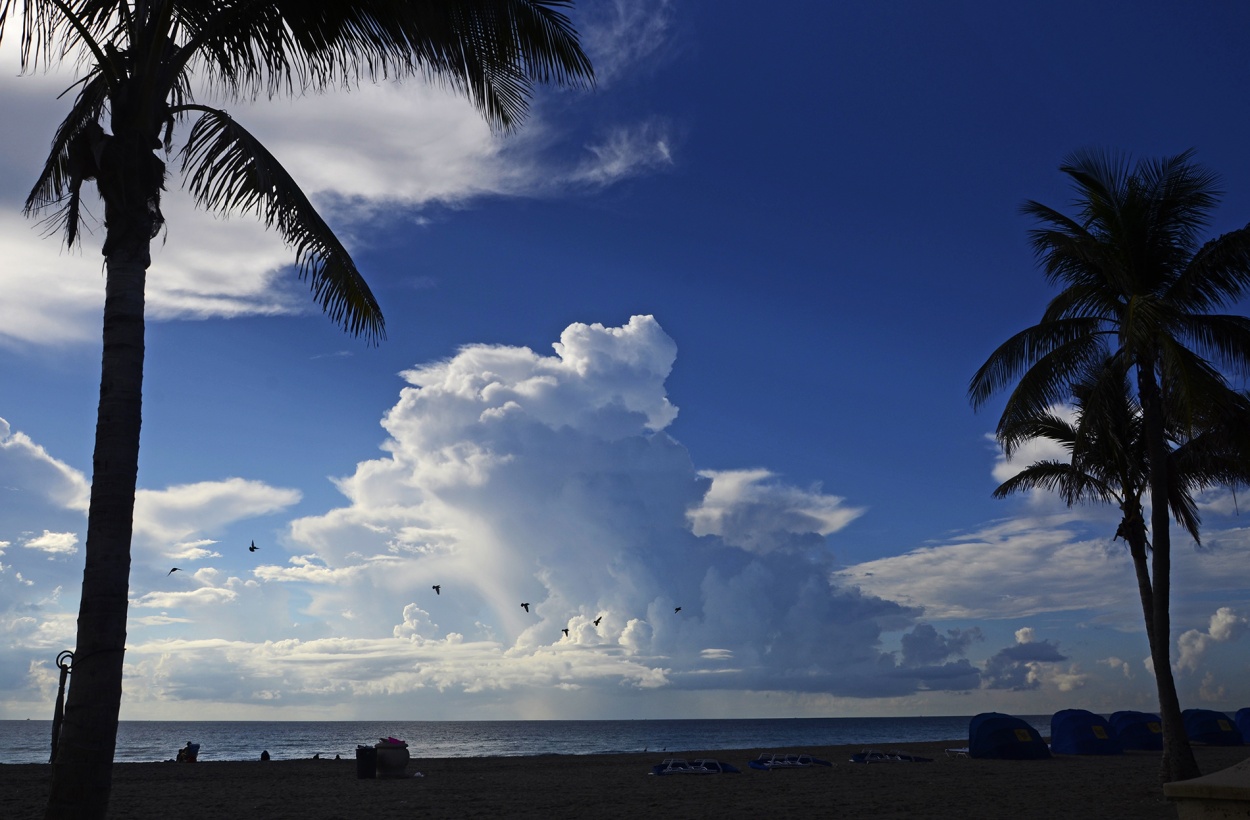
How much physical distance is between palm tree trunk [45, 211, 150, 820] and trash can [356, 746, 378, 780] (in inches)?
795

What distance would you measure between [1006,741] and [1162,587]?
1673 centimetres

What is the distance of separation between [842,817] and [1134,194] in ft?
39.4

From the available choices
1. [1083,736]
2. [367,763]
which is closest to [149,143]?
[367,763]

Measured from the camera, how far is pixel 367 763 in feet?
83.8

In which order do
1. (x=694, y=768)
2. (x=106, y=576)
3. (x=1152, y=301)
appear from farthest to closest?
(x=694, y=768) < (x=1152, y=301) < (x=106, y=576)

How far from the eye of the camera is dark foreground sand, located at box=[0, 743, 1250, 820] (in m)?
16.7

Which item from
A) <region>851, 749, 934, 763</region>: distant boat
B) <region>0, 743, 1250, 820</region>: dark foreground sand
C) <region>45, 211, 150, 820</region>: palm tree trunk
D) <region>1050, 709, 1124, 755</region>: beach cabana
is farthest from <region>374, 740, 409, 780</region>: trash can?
<region>1050, 709, 1124, 755</region>: beach cabana

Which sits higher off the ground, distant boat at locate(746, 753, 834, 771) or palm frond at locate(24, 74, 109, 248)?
palm frond at locate(24, 74, 109, 248)

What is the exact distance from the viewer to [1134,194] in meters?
16.4

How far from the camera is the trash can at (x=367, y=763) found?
25.3 meters

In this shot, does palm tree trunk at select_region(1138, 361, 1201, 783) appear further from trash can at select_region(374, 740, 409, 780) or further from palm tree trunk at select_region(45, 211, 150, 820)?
trash can at select_region(374, 740, 409, 780)

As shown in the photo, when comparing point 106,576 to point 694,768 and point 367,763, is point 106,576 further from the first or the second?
point 694,768

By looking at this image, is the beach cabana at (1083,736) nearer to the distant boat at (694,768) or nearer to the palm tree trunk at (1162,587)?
the distant boat at (694,768)

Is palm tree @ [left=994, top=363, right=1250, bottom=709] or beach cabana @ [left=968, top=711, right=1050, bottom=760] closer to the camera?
palm tree @ [left=994, top=363, right=1250, bottom=709]
